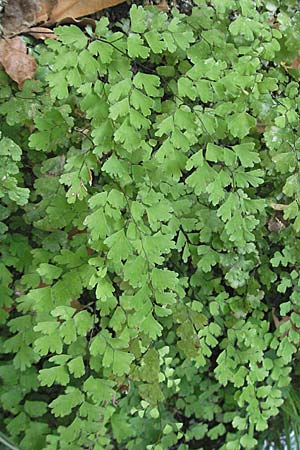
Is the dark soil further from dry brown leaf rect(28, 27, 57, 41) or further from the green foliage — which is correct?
dry brown leaf rect(28, 27, 57, 41)

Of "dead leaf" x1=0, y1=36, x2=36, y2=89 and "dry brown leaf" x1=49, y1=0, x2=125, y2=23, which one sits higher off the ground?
"dry brown leaf" x1=49, y1=0, x2=125, y2=23

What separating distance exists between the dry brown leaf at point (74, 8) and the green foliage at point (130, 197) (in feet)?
0.29

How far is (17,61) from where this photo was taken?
1102 mm

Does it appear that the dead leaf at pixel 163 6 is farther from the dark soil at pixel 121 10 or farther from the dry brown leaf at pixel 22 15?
the dry brown leaf at pixel 22 15

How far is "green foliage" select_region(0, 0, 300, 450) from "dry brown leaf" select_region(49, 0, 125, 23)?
0.29ft

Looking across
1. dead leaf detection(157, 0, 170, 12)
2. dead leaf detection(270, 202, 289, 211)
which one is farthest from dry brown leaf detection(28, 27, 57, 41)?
dead leaf detection(270, 202, 289, 211)

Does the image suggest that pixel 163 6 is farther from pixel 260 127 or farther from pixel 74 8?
pixel 260 127

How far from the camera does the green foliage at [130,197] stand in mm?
1024

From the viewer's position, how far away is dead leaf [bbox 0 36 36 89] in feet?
3.59

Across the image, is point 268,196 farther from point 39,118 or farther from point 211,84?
point 39,118

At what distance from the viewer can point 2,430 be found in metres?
1.24

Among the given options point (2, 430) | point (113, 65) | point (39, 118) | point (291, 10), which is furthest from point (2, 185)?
point (291, 10)

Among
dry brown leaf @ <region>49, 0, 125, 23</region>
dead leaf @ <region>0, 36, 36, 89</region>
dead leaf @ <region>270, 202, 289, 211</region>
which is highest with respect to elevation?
dry brown leaf @ <region>49, 0, 125, 23</region>

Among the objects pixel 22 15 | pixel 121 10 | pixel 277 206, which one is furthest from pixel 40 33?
pixel 277 206
